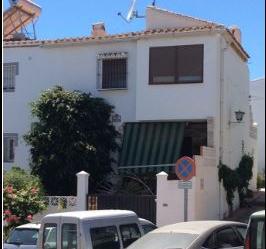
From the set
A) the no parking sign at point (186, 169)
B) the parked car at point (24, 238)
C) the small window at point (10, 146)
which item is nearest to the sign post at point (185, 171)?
the no parking sign at point (186, 169)

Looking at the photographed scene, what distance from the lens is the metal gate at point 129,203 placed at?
19609 millimetres

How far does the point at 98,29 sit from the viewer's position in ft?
88.6

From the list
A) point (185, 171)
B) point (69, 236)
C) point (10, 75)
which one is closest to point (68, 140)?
point (10, 75)

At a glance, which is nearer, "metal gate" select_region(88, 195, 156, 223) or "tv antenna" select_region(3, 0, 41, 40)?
"metal gate" select_region(88, 195, 156, 223)

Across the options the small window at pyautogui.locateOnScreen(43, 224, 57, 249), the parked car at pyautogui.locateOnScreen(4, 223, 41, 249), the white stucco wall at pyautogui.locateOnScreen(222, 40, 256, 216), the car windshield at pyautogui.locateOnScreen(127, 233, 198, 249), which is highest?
the white stucco wall at pyautogui.locateOnScreen(222, 40, 256, 216)

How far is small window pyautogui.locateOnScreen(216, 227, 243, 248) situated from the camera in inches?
410

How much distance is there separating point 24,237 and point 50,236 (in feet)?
6.92

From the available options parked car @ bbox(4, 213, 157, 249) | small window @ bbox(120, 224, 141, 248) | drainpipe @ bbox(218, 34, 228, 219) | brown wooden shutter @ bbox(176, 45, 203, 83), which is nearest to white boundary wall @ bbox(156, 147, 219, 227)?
drainpipe @ bbox(218, 34, 228, 219)

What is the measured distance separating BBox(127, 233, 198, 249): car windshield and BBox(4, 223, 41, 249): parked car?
3757 millimetres

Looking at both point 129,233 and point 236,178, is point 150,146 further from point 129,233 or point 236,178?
point 129,233

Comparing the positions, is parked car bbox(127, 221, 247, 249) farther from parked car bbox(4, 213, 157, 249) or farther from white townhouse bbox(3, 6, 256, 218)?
white townhouse bbox(3, 6, 256, 218)

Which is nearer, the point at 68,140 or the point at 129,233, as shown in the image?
the point at 129,233

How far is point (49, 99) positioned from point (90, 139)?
2154 mm

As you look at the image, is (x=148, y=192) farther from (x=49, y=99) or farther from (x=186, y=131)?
(x=49, y=99)
